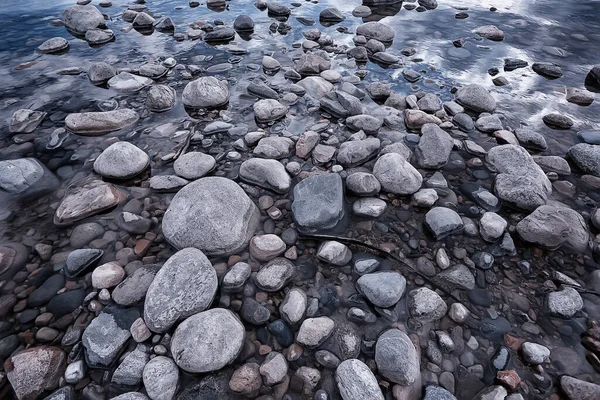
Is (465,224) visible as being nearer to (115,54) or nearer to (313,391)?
(313,391)

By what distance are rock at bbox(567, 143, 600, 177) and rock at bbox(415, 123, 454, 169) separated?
1.29 metres

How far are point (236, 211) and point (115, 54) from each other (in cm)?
468

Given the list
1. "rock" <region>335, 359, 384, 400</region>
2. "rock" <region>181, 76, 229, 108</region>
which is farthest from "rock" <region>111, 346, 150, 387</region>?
"rock" <region>181, 76, 229, 108</region>

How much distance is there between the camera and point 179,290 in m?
2.16

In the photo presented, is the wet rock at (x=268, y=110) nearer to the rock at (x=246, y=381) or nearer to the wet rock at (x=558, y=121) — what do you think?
the rock at (x=246, y=381)

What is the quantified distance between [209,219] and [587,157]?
3.82 m

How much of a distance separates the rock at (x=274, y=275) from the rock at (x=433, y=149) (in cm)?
188

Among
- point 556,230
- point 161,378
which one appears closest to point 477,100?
point 556,230

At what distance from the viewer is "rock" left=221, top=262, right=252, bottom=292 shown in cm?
240

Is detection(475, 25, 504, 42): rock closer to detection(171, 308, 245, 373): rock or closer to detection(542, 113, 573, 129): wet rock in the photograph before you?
detection(542, 113, 573, 129): wet rock

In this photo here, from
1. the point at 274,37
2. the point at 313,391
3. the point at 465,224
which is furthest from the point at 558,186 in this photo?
the point at 274,37

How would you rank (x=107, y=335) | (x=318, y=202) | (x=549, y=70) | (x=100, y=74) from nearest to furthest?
(x=107, y=335)
(x=318, y=202)
(x=100, y=74)
(x=549, y=70)

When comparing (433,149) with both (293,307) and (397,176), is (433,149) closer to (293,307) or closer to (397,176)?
(397,176)

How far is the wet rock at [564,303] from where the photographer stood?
227cm
